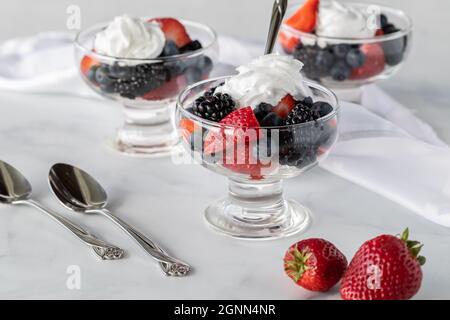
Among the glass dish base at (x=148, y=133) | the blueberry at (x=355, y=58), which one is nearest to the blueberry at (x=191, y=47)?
the glass dish base at (x=148, y=133)

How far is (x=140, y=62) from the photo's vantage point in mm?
1777

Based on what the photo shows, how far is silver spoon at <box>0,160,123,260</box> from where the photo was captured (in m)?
1.43

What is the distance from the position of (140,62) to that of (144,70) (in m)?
0.02

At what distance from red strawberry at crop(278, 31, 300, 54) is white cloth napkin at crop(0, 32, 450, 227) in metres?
0.12

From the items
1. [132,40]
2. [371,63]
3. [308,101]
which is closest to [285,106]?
[308,101]

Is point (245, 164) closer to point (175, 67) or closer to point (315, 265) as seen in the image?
point (315, 265)

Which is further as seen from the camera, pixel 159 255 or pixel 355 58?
pixel 355 58

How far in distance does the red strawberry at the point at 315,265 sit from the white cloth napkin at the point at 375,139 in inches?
13.2

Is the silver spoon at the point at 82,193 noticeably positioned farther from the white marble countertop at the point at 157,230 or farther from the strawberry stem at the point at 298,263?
the strawberry stem at the point at 298,263

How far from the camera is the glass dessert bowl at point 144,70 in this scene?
5.88ft

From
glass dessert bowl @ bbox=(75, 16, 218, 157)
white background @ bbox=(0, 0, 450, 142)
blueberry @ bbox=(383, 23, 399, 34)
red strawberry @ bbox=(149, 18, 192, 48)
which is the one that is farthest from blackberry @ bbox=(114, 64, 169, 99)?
white background @ bbox=(0, 0, 450, 142)

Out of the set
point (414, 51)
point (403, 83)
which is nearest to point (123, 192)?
point (403, 83)

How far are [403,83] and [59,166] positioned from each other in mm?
1001

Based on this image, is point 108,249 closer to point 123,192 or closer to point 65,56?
point 123,192
